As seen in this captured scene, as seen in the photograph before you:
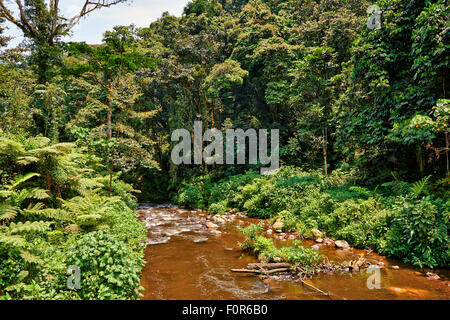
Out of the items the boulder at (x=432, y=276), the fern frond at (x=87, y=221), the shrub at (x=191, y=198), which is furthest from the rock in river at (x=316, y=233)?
the shrub at (x=191, y=198)

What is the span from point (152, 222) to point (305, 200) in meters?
7.83

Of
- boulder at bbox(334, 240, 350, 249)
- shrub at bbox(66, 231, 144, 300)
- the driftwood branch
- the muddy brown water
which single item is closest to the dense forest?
shrub at bbox(66, 231, 144, 300)

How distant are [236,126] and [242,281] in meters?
16.5

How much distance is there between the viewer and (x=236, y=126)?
2122 cm

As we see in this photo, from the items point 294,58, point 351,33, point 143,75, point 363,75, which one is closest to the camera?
point 363,75

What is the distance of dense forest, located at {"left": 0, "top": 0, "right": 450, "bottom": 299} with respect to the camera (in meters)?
5.42

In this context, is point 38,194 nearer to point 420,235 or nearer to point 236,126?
point 420,235

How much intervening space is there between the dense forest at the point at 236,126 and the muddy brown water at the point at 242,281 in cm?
79

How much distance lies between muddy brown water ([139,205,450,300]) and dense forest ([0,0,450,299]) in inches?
31.1

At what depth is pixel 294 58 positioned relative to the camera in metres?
18.8

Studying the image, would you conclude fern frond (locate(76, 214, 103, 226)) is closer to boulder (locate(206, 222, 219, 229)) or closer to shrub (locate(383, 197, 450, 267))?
boulder (locate(206, 222, 219, 229))
